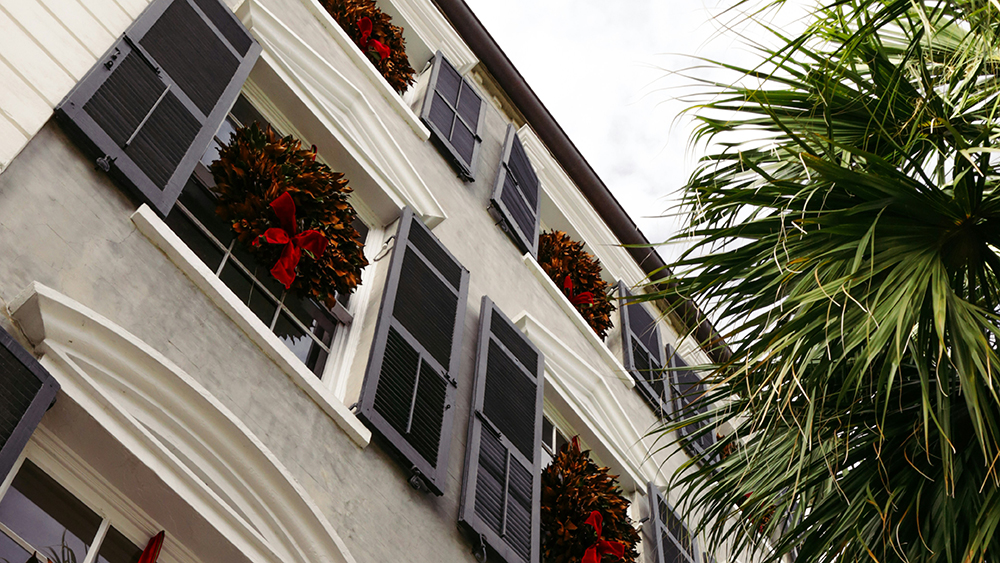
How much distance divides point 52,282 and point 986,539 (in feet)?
12.8

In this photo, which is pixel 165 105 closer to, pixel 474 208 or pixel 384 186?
pixel 384 186

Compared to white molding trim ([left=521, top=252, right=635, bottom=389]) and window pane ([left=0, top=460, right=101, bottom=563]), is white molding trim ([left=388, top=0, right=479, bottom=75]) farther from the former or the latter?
window pane ([left=0, top=460, right=101, bottom=563])

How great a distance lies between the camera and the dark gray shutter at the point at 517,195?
29.2 feet

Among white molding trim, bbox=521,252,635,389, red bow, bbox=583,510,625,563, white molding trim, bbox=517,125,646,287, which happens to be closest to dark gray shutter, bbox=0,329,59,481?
red bow, bbox=583,510,625,563

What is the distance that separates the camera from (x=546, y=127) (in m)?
11.3

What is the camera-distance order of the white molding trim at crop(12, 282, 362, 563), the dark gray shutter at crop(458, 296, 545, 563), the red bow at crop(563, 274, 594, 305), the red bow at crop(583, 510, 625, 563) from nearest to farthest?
the white molding trim at crop(12, 282, 362, 563) < the dark gray shutter at crop(458, 296, 545, 563) < the red bow at crop(583, 510, 625, 563) < the red bow at crop(563, 274, 594, 305)

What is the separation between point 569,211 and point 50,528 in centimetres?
822

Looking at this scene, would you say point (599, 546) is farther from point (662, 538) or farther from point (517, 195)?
point (517, 195)

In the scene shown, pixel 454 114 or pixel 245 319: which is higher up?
pixel 454 114

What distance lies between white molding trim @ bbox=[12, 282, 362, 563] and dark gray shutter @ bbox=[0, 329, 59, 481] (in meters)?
0.21

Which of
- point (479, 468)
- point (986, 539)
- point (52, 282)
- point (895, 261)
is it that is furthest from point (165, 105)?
point (986, 539)

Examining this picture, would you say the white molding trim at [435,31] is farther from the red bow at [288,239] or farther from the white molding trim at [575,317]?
the red bow at [288,239]

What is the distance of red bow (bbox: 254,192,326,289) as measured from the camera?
17.7 feet

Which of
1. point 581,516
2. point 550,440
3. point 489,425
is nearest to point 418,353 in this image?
point 489,425
